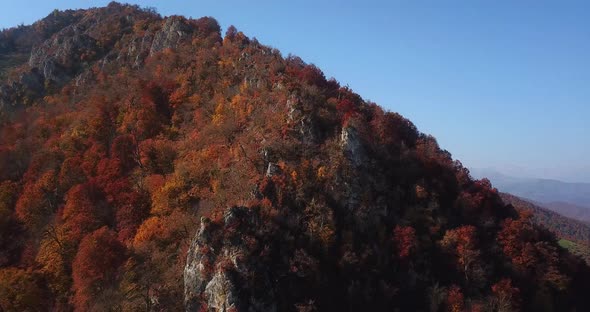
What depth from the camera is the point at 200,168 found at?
51.9m

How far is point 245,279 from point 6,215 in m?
40.5

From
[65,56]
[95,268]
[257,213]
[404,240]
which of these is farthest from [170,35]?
[404,240]

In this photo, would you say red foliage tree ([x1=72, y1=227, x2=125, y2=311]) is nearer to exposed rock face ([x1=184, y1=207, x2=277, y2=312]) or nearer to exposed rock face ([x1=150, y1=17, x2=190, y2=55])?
exposed rock face ([x1=184, y1=207, x2=277, y2=312])

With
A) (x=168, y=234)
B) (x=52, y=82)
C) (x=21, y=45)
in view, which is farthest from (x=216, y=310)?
(x=21, y=45)

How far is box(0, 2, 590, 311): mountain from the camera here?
40344 mm

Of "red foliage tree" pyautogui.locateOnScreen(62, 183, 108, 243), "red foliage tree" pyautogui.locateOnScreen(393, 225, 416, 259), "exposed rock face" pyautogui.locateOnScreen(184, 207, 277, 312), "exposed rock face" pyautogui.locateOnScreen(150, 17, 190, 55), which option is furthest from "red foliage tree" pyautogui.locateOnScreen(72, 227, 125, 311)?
"exposed rock face" pyautogui.locateOnScreen(150, 17, 190, 55)

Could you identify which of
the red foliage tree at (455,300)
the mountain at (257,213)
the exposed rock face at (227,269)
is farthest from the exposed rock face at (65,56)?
the red foliage tree at (455,300)

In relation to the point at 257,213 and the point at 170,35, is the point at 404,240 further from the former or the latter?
the point at 170,35

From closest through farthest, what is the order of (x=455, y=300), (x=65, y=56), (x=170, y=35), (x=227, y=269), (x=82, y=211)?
(x=227, y=269) → (x=455, y=300) → (x=82, y=211) → (x=170, y=35) → (x=65, y=56)

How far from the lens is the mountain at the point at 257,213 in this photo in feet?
132

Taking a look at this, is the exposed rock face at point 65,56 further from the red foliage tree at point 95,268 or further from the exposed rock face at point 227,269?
the exposed rock face at point 227,269

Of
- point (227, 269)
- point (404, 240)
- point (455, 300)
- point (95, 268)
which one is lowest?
point (95, 268)

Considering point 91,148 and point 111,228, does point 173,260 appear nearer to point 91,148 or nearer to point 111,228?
point 111,228

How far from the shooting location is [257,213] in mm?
41906
